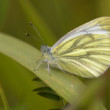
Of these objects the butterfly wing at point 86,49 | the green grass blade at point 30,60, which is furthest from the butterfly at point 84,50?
the green grass blade at point 30,60

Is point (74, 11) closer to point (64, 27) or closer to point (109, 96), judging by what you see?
point (64, 27)

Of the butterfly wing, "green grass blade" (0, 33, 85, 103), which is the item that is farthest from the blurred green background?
the butterfly wing

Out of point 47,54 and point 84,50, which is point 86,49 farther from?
point 47,54

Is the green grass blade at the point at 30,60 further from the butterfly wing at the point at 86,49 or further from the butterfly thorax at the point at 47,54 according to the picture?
the butterfly wing at the point at 86,49

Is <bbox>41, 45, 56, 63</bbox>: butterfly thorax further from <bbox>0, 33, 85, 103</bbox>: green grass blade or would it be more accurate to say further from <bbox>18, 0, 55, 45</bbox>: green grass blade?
<bbox>18, 0, 55, 45</bbox>: green grass blade

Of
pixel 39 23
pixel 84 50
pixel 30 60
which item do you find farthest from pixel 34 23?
pixel 30 60

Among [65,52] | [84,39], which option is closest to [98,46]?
[84,39]
